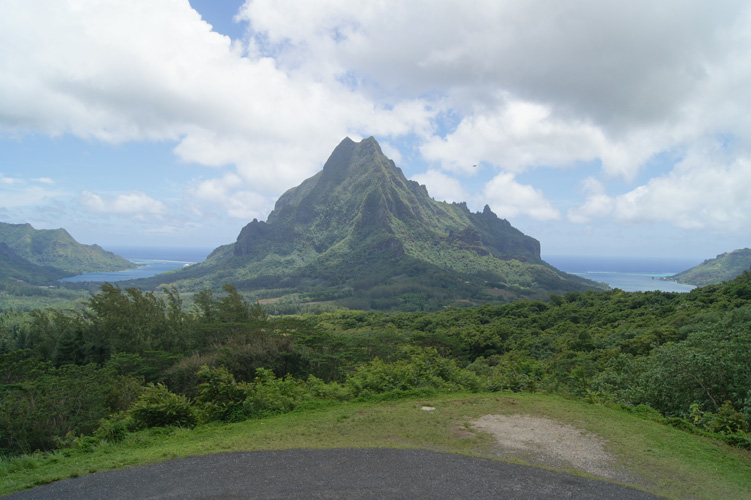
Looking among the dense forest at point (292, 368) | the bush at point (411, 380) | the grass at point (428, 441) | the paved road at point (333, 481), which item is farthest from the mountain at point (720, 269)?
the paved road at point (333, 481)

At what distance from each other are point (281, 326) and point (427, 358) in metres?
12.5

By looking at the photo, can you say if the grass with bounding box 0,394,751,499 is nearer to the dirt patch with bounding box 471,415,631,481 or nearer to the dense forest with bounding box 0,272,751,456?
the dirt patch with bounding box 471,415,631,481

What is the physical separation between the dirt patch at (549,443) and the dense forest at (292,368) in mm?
3156

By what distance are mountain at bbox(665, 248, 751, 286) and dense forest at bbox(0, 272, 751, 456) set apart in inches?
5978

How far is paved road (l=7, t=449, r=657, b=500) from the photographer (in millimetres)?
6449

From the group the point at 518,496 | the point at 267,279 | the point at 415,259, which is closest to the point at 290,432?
the point at 518,496

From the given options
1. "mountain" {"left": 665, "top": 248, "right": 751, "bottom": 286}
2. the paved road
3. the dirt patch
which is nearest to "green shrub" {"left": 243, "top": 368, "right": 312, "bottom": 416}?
the paved road

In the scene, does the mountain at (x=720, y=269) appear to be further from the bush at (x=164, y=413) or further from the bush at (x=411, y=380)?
the bush at (x=164, y=413)

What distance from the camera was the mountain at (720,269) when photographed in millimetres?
156875

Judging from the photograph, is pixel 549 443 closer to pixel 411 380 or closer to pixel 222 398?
pixel 411 380

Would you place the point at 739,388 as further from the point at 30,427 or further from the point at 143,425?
the point at 30,427

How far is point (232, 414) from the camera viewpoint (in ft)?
38.7

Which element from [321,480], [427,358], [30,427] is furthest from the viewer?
[427,358]

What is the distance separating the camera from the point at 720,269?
173250mm
